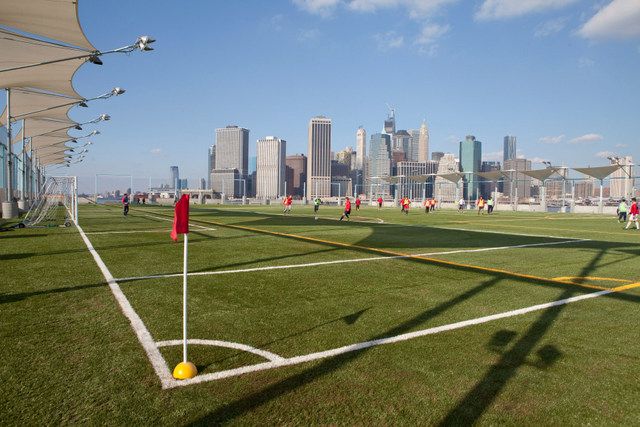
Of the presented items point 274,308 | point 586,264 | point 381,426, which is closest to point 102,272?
point 274,308

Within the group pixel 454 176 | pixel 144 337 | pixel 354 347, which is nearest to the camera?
pixel 354 347

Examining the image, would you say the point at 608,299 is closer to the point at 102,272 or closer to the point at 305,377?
the point at 305,377

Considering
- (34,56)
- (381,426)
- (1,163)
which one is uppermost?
(34,56)

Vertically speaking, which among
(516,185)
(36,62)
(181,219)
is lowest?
(181,219)

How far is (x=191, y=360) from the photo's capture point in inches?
155

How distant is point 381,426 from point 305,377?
0.92m

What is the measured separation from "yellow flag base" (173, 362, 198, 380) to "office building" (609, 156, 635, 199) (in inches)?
2232

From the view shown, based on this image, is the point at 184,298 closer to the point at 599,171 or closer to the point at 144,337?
the point at 144,337

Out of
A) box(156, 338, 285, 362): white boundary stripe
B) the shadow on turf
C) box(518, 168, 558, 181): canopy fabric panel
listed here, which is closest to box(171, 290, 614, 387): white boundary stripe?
the shadow on turf

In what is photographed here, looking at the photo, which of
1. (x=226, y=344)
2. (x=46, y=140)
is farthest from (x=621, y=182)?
(x=46, y=140)

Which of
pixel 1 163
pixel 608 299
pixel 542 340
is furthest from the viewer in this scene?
pixel 1 163

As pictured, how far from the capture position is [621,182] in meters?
50.7

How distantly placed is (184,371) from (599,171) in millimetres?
60669

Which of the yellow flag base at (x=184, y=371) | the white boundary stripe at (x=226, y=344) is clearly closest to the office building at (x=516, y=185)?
the white boundary stripe at (x=226, y=344)
